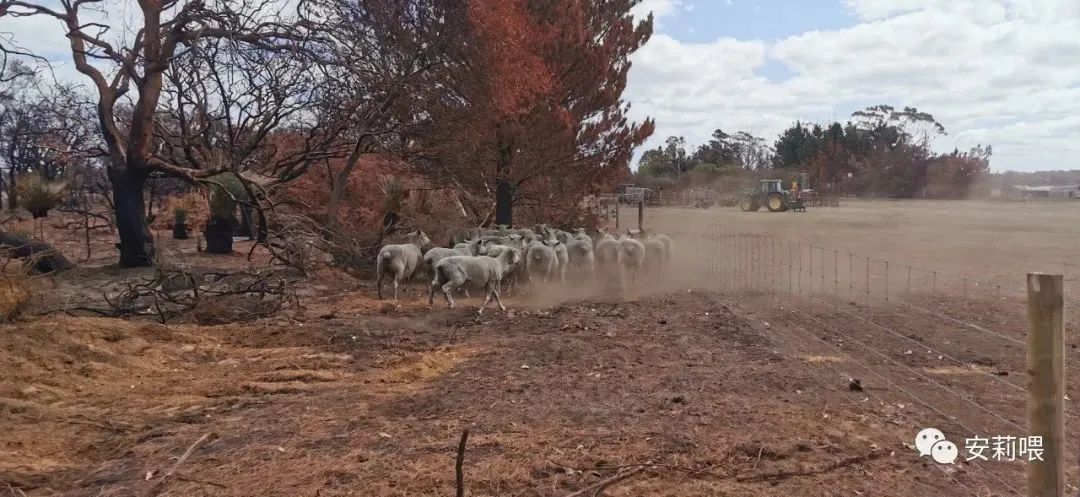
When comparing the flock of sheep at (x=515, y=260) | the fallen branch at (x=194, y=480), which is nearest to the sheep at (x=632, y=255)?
the flock of sheep at (x=515, y=260)

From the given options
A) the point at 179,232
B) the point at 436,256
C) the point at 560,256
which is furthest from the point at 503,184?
the point at 179,232

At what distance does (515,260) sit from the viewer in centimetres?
1217

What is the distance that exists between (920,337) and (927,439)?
3.94 m

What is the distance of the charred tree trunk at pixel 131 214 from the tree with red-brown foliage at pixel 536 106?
5.76 m

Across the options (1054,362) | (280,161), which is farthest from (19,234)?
(1054,362)

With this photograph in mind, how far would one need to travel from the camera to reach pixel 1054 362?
3.09 m

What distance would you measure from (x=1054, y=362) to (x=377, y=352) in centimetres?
630

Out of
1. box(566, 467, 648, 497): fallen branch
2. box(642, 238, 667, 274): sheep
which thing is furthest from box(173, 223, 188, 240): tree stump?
box(566, 467, 648, 497): fallen branch

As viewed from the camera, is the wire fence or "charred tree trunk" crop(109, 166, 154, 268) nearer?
the wire fence

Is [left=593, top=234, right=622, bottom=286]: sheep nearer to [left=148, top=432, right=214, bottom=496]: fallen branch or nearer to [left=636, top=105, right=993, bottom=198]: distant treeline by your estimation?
[left=148, top=432, right=214, bottom=496]: fallen branch

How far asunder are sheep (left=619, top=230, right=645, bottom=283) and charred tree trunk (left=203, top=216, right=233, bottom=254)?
9.27 m

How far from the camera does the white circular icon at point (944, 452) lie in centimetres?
453

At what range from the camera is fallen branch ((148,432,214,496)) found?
4.27 meters

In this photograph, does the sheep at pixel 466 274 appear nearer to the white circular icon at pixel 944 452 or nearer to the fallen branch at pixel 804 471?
the fallen branch at pixel 804 471
